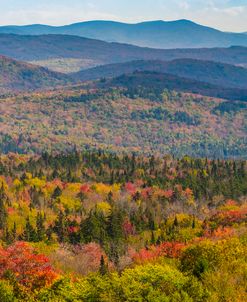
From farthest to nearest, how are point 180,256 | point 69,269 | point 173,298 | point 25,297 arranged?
point 69,269
point 180,256
point 25,297
point 173,298

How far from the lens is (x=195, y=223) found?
17462 cm

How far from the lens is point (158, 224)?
19150 centimetres

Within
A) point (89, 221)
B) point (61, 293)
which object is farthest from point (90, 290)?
point (89, 221)

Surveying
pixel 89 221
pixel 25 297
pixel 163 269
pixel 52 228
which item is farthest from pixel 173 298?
pixel 52 228

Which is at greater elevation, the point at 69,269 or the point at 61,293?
the point at 61,293

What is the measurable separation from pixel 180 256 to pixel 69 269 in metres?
33.4

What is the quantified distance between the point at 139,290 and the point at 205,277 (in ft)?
32.5

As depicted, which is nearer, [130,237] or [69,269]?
[69,269]

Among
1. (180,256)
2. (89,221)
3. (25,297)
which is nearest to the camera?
(25,297)

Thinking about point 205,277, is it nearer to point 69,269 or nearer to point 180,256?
point 180,256

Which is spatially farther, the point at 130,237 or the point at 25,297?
the point at 130,237

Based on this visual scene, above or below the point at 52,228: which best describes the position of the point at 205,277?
above

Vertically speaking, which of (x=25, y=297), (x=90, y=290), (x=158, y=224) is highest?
A: (x=90, y=290)

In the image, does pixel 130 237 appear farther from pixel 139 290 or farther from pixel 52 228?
pixel 139 290
